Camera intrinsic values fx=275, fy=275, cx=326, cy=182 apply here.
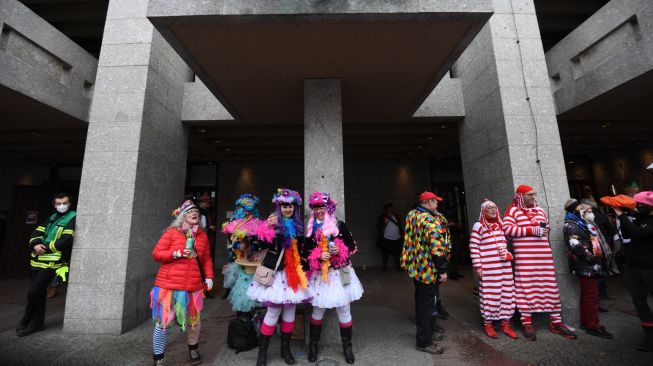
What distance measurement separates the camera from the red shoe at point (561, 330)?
3.92 meters

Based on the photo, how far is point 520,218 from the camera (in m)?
4.09

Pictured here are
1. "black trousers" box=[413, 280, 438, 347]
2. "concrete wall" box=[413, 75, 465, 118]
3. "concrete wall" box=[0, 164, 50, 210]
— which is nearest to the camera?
"black trousers" box=[413, 280, 438, 347]

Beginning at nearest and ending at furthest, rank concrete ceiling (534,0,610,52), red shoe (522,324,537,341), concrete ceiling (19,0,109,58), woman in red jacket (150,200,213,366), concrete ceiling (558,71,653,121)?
woman in red jacket (150,200,213,366) < red shoe (522,324,537,341) < concrete ceiling (558,71,653,121) < concrete ceiling (19,0,109,58) < concrete ceiling (534,0,610,52)

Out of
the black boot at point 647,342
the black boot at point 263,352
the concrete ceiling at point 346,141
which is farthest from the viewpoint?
the concrete ceiling at point 346,141

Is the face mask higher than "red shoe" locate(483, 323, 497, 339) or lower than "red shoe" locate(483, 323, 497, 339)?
higher

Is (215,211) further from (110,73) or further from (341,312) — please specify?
(341,312)

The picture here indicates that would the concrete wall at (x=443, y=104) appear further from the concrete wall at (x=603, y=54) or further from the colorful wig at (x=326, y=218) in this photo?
the colorful wig at (x=326, y=218)

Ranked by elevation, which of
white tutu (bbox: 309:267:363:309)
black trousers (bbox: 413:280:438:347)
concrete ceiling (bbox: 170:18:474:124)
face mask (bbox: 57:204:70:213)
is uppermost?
concrete ceiling (bbox: 170:18:474:124)

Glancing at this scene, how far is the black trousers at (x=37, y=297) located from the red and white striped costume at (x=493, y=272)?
6580mm

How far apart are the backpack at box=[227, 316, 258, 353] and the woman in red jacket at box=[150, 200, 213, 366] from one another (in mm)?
460

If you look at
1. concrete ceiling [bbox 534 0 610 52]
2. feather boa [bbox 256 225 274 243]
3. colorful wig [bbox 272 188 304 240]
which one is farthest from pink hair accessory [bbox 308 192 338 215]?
concrete ceiling [bbox 534 0 610 52]

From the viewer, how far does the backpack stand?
146 inches

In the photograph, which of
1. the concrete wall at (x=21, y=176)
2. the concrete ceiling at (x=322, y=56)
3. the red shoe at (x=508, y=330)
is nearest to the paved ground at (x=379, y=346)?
the red shoe at (x=508, y=330)

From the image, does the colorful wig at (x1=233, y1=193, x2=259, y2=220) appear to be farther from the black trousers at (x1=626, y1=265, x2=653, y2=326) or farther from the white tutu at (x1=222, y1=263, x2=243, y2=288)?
the black trousers at (x1=626, y1=265, x2=653, y2=326)
